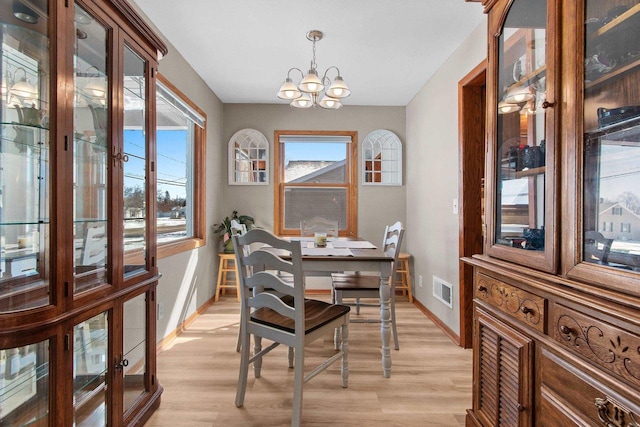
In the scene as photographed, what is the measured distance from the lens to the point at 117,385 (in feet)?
4.79

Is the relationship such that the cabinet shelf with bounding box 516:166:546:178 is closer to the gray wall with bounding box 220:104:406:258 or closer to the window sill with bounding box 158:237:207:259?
the window sill with bounding box 158:237:207:259

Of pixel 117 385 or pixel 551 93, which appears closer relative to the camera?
pixel 551 93

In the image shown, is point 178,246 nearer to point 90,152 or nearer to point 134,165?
point 134,165

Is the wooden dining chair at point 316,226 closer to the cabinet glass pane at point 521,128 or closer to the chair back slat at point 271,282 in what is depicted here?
the chair back slat at point 271,282

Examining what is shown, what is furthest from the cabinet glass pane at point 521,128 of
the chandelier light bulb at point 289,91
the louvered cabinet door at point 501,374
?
the chandelier light bulb at point 289,91

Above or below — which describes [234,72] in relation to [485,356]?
above

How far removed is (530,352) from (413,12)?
89.0 inches

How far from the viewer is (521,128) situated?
130cm

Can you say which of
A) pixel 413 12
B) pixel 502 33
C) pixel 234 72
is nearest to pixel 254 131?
pixel 234 72

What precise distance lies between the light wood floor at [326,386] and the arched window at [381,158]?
7.14 feet

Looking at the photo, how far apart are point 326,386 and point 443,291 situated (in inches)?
62.4

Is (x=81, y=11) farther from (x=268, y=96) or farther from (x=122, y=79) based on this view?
(x=268, y=96)

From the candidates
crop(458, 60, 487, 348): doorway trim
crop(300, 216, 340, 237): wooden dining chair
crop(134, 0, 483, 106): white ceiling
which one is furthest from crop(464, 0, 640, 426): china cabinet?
crop(300, 216, 340, 237): wooden dining chair

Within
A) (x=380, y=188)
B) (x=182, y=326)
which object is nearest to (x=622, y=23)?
(x=182, y=326)
